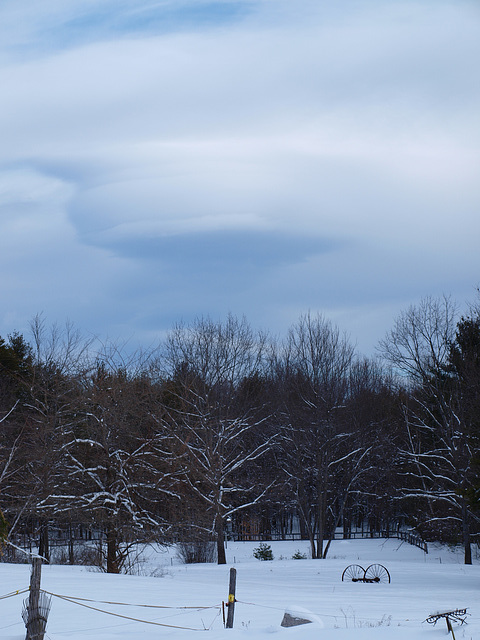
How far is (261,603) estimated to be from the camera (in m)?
17.0

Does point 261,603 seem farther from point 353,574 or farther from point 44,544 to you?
point 44,544

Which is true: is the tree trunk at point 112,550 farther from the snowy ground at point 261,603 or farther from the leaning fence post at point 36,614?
the leaning fence post at point 36,614

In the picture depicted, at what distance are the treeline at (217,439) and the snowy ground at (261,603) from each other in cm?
374

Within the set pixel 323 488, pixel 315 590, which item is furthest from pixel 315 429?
pixel 315 590

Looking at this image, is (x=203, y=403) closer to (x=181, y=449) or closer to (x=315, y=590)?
(x=181, y=449)

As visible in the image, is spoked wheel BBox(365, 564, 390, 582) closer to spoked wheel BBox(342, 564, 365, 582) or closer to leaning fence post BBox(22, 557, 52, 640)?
spoked wheel BBox(342, 564, 365, 582)

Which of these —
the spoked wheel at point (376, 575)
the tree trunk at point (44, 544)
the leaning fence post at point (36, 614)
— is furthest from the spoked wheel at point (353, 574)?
the leaning fence post at point (36, 614)

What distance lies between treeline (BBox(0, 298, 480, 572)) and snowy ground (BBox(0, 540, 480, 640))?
12.3 ft

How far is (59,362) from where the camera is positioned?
131 ft

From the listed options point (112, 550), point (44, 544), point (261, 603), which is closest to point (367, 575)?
point (112, 550)

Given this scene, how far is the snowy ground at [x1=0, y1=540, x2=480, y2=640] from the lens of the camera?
38.2 ft

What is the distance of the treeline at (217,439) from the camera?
1165 inches

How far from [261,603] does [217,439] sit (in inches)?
815

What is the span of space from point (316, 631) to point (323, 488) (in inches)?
1162
